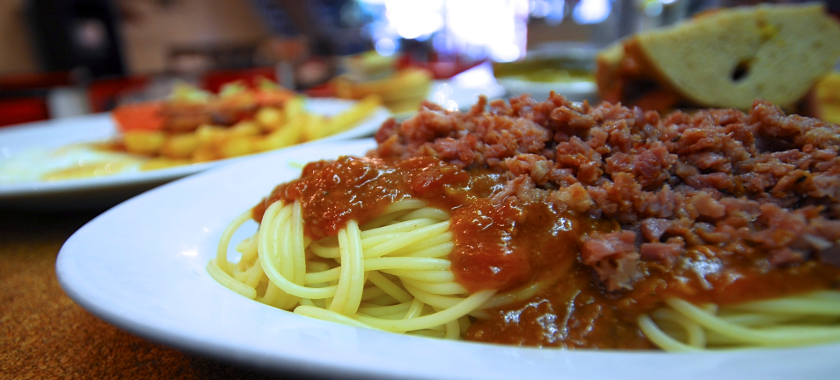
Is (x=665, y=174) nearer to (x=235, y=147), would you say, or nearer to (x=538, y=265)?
(x=538, y=265)

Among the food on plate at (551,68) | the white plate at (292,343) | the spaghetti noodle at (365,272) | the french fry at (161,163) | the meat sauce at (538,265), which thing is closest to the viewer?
the white plate at (292,343)

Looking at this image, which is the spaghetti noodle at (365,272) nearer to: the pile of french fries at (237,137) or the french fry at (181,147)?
the pile of french fries at (237,137)

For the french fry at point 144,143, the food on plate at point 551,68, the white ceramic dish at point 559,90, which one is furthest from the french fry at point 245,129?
the food on plate at point 551,68

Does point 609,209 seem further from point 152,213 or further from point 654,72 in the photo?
point 654,72

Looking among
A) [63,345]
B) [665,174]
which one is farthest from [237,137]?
[665,174]

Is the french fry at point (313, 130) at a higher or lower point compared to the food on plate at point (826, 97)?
lower

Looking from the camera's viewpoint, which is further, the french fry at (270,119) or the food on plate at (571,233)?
the french fry at (270,119)

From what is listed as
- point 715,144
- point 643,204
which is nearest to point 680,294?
point 643,204
